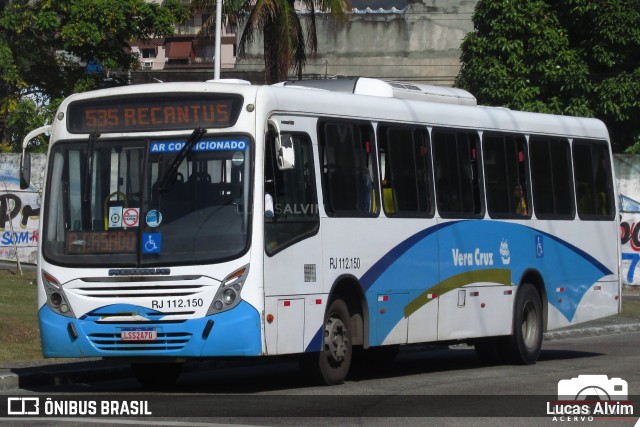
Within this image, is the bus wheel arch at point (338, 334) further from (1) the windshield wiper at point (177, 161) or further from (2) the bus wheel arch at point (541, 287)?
(2) the bus wheel arch at point (541, 287)

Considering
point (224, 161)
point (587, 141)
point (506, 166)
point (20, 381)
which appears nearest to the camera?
point (224, 161)

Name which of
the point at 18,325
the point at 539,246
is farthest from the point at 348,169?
the point at 18,325

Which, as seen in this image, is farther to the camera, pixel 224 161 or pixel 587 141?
pixel 587 141

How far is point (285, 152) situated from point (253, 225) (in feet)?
2.48

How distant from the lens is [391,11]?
60.3 m

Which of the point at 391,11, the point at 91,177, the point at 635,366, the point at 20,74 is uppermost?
the point at 391,11

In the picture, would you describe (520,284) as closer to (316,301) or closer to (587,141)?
(587,141)

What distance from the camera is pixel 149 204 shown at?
13.2 metres

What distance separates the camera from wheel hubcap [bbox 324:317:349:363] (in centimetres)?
1407

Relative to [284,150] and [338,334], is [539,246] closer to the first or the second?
[338,334]

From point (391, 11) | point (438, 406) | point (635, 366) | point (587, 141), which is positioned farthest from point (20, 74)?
point (438, 406)

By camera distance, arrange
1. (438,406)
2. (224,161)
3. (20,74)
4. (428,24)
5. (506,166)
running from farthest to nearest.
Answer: (428,24)
(20,74)
(506,166)
(224,161)
(438,406)

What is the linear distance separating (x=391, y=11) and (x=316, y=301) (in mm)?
47637

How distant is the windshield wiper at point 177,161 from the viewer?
1321cm
